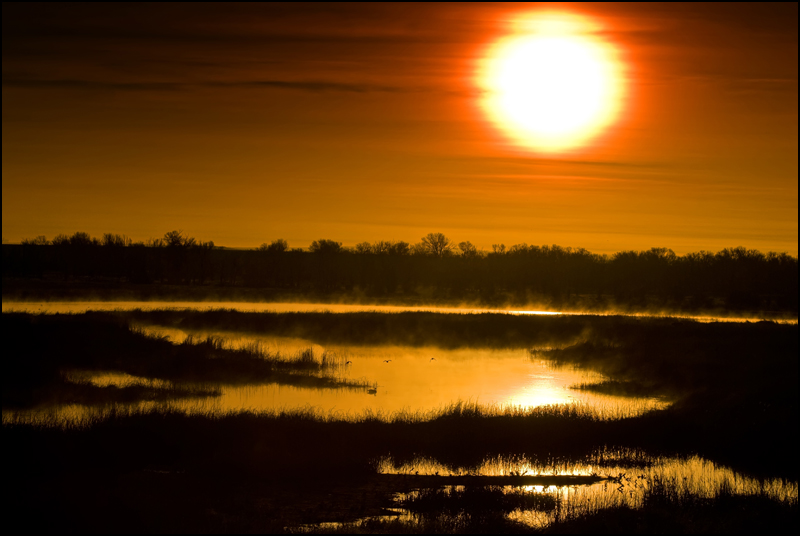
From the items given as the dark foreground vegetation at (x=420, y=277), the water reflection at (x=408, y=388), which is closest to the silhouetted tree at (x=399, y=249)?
the dark foreground vegetation at (x=420, y=277)

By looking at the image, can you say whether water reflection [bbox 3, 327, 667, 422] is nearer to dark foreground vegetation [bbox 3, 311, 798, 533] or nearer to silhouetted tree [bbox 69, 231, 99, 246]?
dark foreground vegetation [bbox 3, 311, 798, 533]

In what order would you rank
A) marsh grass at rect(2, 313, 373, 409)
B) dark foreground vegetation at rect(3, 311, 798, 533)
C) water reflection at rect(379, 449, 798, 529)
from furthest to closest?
marsh grass at rect(2, 313, 373, 409) < water reflection at rect(379, 449, 798, 529) < dark foreground vegetation at rect(3, 311, 798, 533)

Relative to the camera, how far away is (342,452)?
16.0 metres

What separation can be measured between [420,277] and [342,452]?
369 ft

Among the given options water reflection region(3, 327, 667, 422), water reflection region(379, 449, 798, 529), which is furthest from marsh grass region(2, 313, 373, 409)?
water reflection region(379, 449, 798, 529)

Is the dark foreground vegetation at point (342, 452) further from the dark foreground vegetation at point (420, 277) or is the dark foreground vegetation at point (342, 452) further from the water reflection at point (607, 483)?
the dark foreground vegetation at point (420, 277)

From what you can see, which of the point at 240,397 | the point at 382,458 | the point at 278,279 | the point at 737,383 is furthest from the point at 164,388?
the point at 278,279

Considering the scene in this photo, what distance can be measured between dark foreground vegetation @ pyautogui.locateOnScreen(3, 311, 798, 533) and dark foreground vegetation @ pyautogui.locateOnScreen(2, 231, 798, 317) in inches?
1980

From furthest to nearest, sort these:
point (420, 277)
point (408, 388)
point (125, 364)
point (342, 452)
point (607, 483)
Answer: point (420, 277), point (125, 364), point (408, 388), point (342, 452), point (607, 483)

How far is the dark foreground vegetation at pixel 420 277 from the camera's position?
8800cm

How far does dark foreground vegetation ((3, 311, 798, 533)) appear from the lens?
1168 centimetres

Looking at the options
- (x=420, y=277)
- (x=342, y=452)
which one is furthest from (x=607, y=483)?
(x=420, y=277)

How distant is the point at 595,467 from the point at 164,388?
15.9 m

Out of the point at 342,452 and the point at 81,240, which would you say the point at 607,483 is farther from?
the point at 81,240
